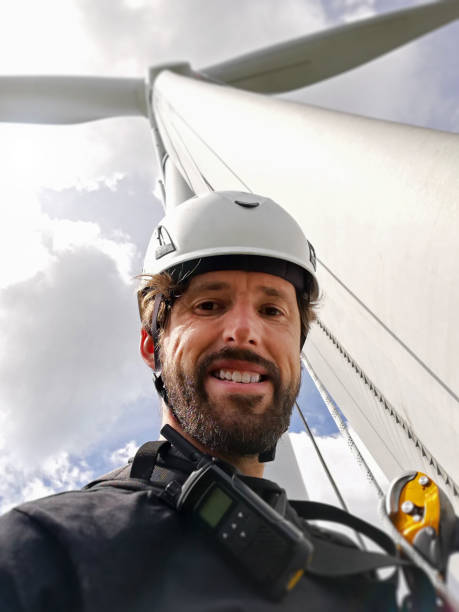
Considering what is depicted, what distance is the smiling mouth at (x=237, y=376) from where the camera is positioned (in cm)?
276

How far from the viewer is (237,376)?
2760 millimetres

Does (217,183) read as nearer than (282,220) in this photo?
No

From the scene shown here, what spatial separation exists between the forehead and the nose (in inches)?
8.0

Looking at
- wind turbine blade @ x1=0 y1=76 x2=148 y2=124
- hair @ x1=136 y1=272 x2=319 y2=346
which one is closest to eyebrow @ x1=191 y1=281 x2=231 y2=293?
hair @ x1=136 y1=272 x2=319 y2=346

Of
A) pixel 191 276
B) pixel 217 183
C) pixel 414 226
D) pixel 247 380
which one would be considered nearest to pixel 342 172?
pixel 414 226

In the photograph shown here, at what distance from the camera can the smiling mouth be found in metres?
2.76

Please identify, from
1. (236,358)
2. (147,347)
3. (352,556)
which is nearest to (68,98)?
(147,347)

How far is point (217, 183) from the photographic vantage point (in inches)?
253

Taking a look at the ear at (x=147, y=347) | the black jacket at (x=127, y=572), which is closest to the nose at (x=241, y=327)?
the ear at (x=147, y=347)

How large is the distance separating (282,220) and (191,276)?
0.88m

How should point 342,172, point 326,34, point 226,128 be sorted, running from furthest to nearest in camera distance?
point 326,34 → point 226,128 → point 342,172

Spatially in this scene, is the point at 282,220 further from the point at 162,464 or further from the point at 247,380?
the point at 162,464

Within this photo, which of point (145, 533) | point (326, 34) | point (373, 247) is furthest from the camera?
point (326, 34)

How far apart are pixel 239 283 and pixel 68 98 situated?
35.3 feet
